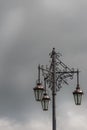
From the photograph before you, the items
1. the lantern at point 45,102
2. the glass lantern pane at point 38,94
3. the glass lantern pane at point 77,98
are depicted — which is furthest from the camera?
the glass lantern pane at point 77,98

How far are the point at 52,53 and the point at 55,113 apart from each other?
9.74 ft

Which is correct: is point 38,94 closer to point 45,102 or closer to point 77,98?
point 45,102

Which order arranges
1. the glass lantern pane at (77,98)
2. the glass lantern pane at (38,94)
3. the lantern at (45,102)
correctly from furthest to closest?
the glass lantern pane at (77,98), the lantern at (45,102), the glass lantern pane at (38,94)

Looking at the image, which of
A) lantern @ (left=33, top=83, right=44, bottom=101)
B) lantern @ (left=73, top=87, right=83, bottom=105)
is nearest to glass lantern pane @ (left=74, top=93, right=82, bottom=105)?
lantern @ (left=73, top=87, right=83, bottom=105)

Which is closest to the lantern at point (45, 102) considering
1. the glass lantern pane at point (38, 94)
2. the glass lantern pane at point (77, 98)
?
the glass lantern pane at point (38, 94)

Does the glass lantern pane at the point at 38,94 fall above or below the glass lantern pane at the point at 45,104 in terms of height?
above

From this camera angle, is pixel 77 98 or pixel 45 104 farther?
pixel 77 98

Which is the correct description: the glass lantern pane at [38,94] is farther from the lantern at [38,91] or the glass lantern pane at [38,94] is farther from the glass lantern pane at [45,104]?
the glass lantern pane at [45,104]

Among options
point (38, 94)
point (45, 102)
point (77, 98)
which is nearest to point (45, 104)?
point (45, 102)

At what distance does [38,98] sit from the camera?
133 feet

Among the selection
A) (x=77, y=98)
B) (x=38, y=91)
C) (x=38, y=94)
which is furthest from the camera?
(x=77, y=98)

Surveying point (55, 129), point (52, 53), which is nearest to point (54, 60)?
point (52, 53)

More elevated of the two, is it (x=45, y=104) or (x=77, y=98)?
(x=77, y=98)

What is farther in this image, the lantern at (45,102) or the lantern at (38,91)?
the lantern at (45,102)
